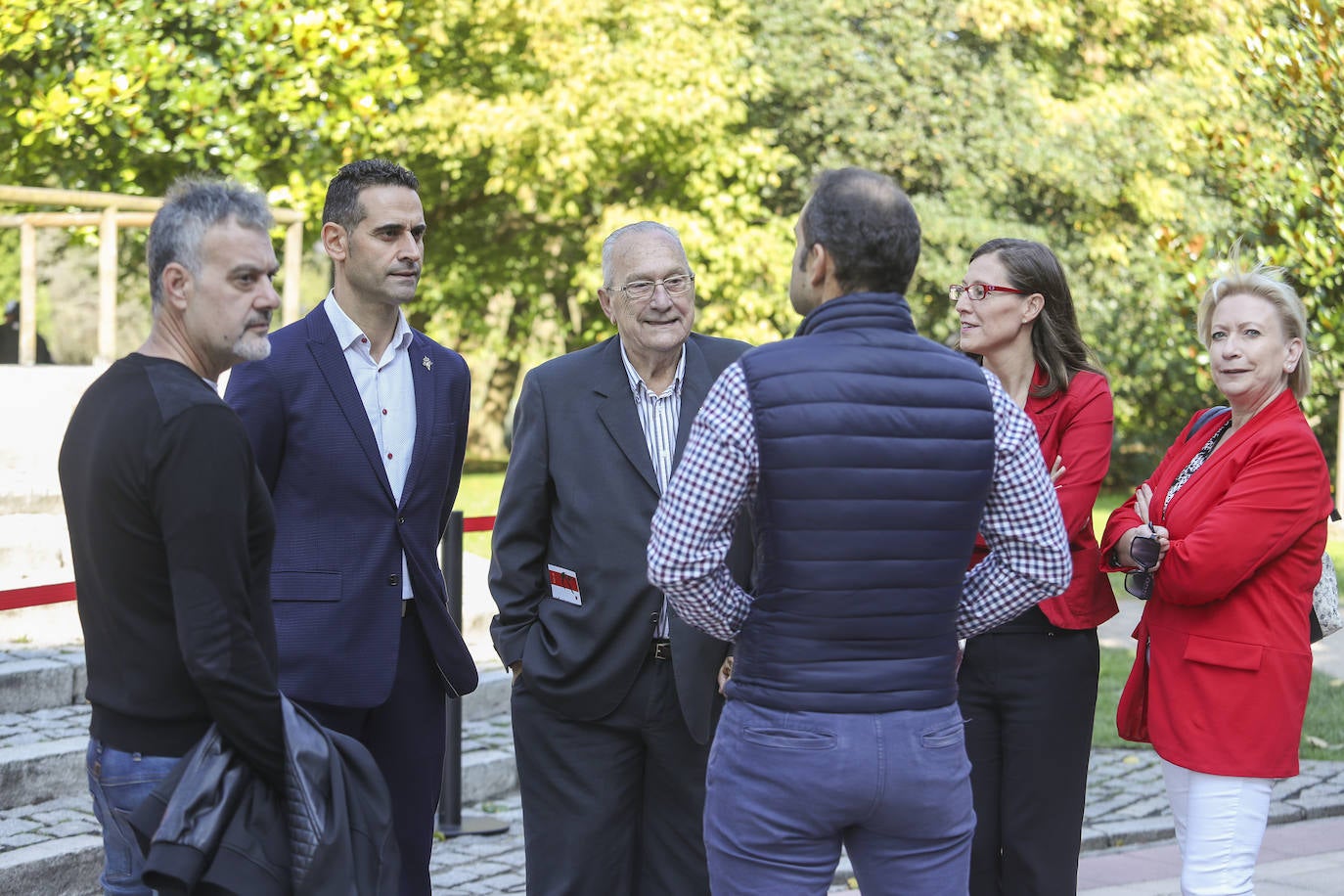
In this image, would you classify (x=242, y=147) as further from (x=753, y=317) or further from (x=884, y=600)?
(x=884, y=600)

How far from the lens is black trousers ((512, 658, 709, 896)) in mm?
3797

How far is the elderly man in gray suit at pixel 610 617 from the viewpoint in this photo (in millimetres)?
3748

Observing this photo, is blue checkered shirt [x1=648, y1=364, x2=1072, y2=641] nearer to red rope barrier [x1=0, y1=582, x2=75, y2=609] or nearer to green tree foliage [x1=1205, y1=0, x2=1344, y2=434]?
red rope barrier [x1=0, y1=582, x2=75, y2=609]

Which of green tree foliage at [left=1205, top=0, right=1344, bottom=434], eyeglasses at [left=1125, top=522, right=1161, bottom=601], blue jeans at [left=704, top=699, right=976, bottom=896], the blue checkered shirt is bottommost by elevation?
blue jeans at [left=704, top=699, right=976, bottom=896]

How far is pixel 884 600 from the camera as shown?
8.84 feet

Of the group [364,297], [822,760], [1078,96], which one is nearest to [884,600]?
[822,760]

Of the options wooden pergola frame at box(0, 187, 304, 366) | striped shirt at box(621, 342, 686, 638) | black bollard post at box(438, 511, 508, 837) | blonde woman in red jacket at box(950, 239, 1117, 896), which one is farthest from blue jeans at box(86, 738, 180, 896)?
wooden pergola frame at box(0, 187, 304, 366)

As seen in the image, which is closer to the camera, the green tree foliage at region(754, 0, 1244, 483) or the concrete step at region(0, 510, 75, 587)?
the concrete step at region(0, 510, 75, 587)

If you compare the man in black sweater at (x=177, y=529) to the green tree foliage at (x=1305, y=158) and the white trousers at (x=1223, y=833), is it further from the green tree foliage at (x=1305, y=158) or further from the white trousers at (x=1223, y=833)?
the green tree foliage at (x=1305, y=158)

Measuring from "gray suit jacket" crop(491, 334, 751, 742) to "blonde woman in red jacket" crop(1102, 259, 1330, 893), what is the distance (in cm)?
113

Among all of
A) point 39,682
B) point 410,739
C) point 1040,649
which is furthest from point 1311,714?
point 39,682

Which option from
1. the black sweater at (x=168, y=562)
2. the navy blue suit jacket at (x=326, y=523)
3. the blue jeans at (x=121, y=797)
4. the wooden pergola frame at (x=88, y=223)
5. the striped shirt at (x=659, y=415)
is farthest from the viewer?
the wooden pergola frame at (x=88, y=223)

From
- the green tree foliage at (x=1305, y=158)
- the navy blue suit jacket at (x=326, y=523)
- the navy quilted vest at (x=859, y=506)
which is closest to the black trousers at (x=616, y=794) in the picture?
the navy blue suit jacket at (x=326, y=523)

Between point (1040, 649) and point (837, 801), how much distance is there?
4.60 feet
